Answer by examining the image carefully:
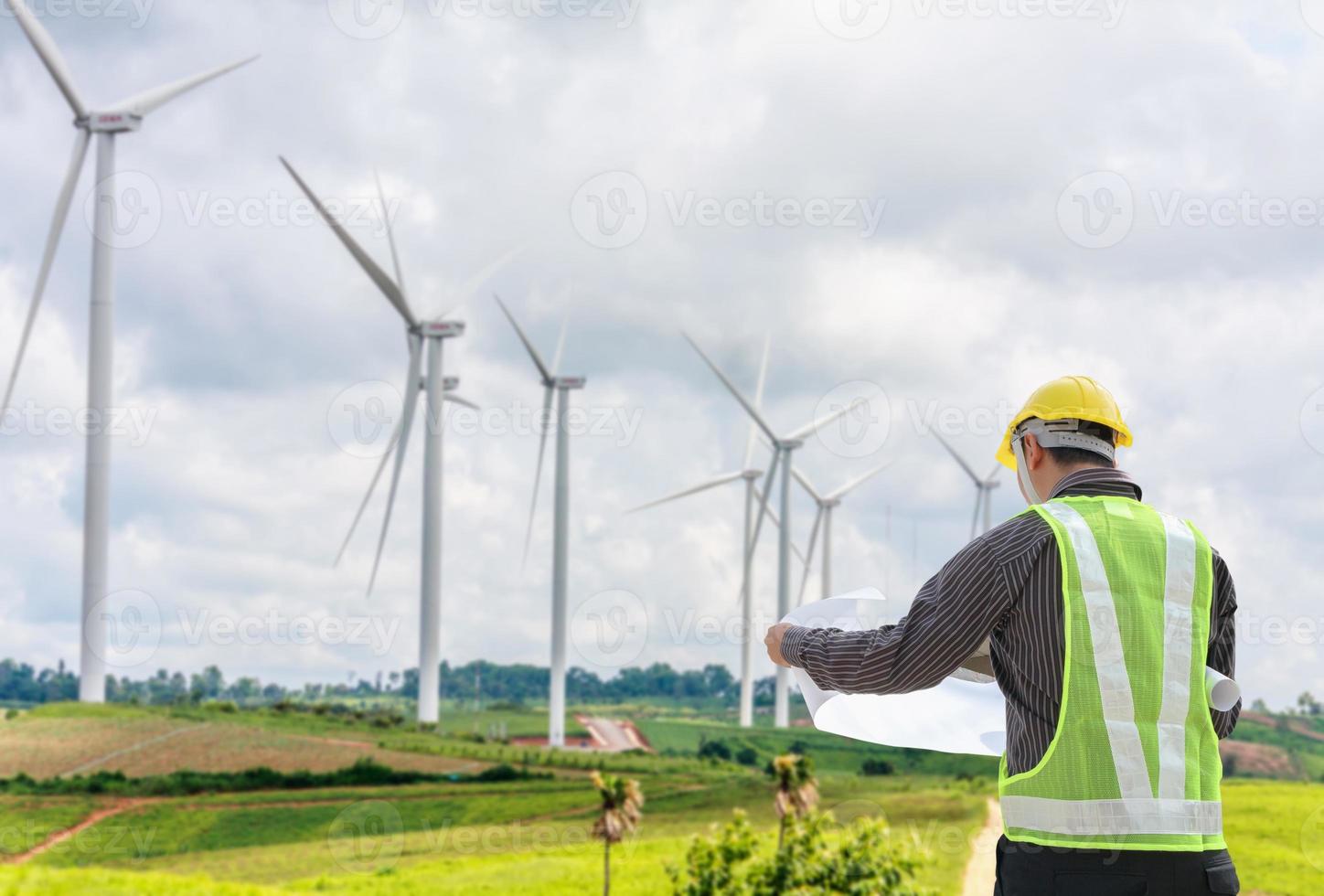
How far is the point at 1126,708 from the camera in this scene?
362cm

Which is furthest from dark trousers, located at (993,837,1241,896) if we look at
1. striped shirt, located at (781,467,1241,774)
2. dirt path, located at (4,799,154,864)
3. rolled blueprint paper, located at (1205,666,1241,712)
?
dirt path, located at (4,799,154,864)

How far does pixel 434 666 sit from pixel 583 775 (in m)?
10.6

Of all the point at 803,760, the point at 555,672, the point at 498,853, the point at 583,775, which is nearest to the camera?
the point at 803,760

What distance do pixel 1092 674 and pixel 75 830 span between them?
65.1 m

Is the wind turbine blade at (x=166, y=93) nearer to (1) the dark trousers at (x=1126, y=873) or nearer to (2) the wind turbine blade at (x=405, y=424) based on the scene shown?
(2) the wind turbine blade at (x=405, y=424)

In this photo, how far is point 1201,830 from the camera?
145 inches

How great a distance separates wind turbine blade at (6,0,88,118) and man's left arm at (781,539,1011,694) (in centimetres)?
5685

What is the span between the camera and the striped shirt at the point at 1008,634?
12.2 ft

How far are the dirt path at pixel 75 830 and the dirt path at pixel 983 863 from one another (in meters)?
37.3

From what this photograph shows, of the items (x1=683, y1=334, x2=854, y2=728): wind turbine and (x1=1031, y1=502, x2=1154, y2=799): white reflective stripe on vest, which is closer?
(x1=1031, y1=502, x2=1154, y2=799): white reflective stripe on vest

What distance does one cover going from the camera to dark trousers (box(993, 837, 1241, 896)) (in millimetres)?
3594

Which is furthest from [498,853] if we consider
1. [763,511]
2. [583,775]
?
[763,511]

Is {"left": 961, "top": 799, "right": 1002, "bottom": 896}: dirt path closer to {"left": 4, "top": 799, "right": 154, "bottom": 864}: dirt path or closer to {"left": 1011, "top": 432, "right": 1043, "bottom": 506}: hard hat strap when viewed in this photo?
{"left": 4, "top": 799, "right": 154, "bottom": 864}: dirt path

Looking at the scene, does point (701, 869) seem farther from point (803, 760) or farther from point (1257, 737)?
point (1257, 737)
